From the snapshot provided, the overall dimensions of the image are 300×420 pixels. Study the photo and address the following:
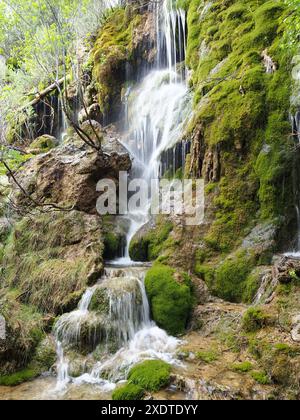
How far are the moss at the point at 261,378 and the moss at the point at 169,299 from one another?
69.5 inches

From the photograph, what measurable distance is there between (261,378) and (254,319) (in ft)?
3.24

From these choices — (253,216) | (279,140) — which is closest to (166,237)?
(253,216)

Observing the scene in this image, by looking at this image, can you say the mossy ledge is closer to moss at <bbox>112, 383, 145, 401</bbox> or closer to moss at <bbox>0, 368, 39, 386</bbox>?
moss at <bbox>112, 383, 145, 401</bbox>

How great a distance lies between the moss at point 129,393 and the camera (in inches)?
166

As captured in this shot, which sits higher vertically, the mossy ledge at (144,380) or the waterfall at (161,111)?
the waterfall at (161,111)

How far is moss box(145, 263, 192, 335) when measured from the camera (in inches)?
238

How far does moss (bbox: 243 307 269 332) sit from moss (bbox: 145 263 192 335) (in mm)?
1253

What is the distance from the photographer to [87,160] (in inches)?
360

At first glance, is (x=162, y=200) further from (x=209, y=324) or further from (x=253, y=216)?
(x=209, y=324)

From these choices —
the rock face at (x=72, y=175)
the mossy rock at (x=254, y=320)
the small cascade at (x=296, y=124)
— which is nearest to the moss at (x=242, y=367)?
the mossy rock at (x=254, y=320)

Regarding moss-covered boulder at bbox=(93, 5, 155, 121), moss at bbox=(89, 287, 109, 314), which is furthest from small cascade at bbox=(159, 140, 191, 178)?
moss-covered boulder at bbox=(93, 5, 155, 121)

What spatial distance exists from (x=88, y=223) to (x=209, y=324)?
161 inches

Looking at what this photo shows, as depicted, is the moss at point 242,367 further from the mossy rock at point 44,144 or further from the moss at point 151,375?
the mossy rock at point 44,144
